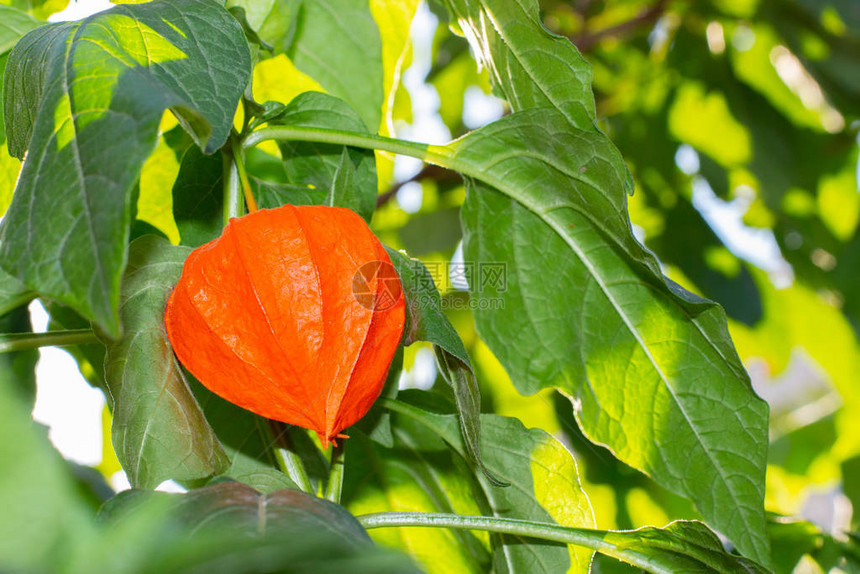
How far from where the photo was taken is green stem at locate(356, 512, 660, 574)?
0.44 metres

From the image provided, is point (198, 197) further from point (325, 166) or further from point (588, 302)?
point (588, 302)

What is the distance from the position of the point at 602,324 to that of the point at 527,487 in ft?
0.42

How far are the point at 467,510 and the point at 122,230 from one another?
15.9 inches

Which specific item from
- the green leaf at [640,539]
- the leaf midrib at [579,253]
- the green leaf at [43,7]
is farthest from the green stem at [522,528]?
the green leaf at [43,7]

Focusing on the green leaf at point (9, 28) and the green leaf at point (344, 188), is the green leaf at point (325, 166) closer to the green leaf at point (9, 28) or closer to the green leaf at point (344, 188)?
the green leaf at point (344, 188)

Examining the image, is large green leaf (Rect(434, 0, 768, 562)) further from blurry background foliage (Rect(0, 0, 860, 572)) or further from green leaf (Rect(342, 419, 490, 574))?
blurry background foliage (Rect(0, 0, 860, 572))

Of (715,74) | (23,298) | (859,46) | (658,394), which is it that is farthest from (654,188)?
(23,298)

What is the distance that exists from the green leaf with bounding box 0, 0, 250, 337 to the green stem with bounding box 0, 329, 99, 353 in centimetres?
11

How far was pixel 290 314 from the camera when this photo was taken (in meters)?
0.40

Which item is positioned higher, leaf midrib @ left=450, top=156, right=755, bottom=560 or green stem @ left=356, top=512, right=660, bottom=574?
leaf midrib @ left=450, top=156, right=755, bottom=560

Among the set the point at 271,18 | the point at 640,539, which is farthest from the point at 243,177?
the point at 640,539

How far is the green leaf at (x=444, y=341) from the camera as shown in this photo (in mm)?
429

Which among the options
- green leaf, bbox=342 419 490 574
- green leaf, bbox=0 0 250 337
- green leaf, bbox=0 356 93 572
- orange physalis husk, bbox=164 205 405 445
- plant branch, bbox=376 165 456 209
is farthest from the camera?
plant branch, bbox=376 165 456 209

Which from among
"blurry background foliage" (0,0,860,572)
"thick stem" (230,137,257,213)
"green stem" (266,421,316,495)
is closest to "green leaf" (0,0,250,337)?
"thick stem" (230,137,257,213)
